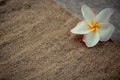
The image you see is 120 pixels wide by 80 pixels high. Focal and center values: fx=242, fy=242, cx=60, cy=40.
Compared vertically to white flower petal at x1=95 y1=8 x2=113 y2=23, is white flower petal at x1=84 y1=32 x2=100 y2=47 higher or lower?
lower

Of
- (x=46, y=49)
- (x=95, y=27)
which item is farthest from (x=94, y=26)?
(x=46, y=49)

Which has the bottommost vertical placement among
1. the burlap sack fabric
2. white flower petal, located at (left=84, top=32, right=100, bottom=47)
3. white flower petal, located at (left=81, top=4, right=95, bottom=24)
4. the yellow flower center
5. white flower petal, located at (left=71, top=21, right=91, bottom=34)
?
the burlap sack fabric

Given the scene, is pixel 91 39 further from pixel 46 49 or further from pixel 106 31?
pixel 46 49

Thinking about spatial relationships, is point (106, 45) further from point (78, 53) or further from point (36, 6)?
point (36, 6)

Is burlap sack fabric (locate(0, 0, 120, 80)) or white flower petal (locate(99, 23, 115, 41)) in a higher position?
white flower petal (locate(99, 23, 115, 41))

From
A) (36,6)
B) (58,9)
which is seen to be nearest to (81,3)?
(58,9)

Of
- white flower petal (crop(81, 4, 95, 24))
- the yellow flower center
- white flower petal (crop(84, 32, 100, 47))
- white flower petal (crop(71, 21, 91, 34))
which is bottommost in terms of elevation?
white flower petal (crop(84, 32, 100, 47))
